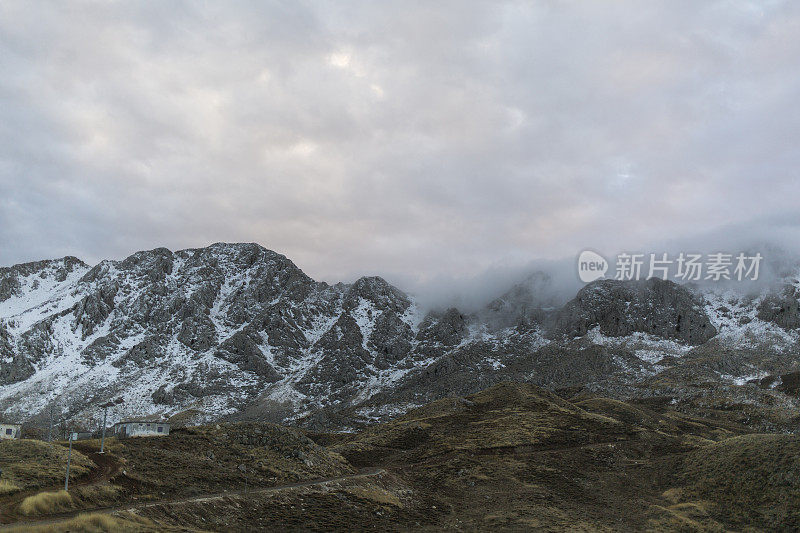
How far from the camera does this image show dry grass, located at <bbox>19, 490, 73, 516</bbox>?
3603 cm

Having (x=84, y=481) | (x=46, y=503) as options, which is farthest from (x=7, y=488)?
(x=84, y=481)

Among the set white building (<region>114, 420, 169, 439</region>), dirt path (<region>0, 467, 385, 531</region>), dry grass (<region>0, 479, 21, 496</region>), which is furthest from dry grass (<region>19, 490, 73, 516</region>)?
white building (<region>114, 420, 169, 439</region>)

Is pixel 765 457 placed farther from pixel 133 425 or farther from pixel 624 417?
pixel 133 425

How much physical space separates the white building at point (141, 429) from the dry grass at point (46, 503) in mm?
33522

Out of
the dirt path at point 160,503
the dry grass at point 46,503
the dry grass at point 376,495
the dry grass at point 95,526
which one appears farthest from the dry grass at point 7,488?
the dry grass at point 376,495

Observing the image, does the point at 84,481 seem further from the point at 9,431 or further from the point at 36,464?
the point at 9,431

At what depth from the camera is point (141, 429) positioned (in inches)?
2884

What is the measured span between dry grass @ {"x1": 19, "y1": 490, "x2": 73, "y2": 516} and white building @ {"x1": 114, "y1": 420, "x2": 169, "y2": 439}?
33522 mm

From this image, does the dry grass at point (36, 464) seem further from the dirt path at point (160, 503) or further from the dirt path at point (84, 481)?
the dirt path at point (160, 503)

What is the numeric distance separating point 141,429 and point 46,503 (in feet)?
125

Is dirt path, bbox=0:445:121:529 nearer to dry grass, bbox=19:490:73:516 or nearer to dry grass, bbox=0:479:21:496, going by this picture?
dry grass, bbox=0:479:21:496

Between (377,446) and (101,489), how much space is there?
68615 mm

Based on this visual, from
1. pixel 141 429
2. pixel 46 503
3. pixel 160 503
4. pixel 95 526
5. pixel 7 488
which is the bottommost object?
pixel 141 429

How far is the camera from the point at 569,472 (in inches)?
2953
